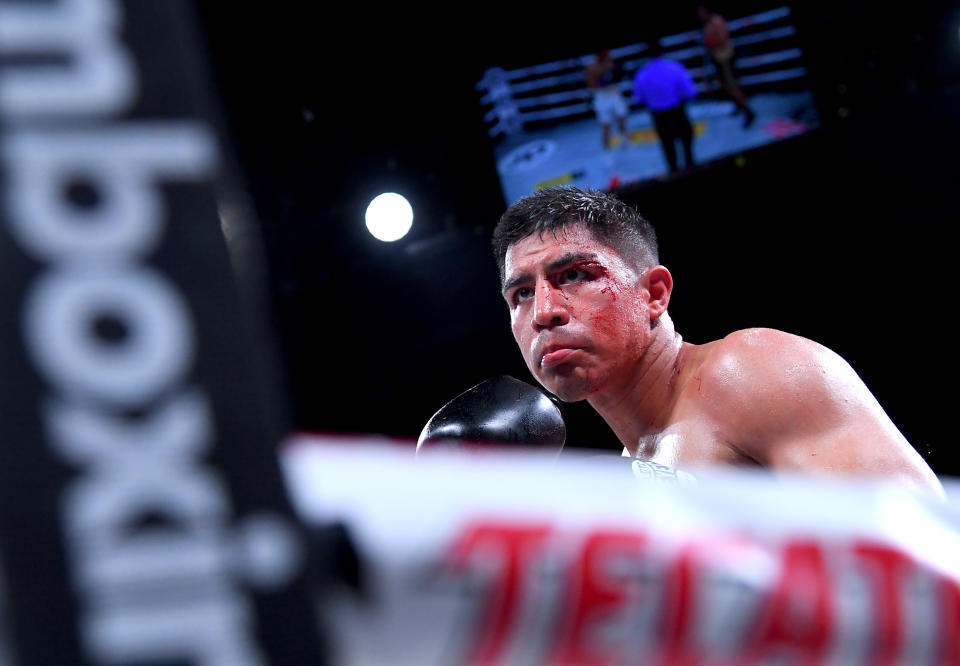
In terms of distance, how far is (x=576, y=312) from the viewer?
189 centimetres

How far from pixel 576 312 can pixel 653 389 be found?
275mm

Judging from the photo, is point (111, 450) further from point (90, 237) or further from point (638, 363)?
point (638, 363)

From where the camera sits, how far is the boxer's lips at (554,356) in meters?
1.87

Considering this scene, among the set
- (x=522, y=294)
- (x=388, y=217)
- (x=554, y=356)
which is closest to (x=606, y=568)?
(x=554, y=356)

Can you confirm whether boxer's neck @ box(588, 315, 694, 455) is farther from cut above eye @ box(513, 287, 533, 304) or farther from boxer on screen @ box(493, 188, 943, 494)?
cut above eye @ box(513, 287, 533, 304)

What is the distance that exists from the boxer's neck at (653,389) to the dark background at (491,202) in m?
2.98

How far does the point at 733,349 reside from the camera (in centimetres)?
183

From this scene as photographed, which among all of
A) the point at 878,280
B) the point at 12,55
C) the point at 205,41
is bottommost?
the point at 878,280

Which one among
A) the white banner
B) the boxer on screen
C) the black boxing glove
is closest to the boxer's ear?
the boxer on screen

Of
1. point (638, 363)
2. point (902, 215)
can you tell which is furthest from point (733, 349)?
point (902, 215)

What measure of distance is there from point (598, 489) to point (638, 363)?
143 cm

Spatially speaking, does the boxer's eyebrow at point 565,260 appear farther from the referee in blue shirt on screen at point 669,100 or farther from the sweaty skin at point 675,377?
the referee in blue shirt on screen at point 669,100

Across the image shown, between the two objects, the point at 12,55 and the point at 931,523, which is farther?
→ the point at 931,523

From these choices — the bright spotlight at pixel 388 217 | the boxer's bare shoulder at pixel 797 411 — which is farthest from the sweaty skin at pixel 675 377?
the bright spotlight at pixel 388 217
